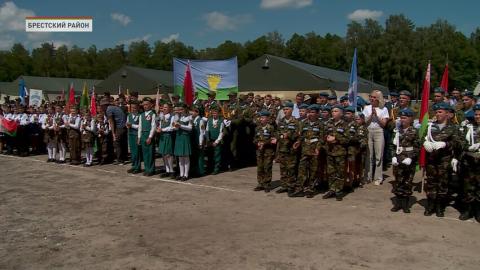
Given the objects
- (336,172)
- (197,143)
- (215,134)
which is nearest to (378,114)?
(336,172)

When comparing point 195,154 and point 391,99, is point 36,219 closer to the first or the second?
point 195,154

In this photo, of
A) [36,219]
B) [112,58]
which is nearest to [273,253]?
[36,219]

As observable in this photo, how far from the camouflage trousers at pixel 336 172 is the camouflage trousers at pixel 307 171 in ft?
1.11

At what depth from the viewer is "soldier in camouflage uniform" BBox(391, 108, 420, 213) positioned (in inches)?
282

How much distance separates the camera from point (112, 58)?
3905 inches

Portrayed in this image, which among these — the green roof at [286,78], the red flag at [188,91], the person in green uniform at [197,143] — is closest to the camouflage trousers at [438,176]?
the person in green uniform at [197,143]

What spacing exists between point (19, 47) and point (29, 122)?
331ft

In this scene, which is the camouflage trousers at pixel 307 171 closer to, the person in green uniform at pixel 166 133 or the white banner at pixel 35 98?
the person in green uniform at pixel 166 133

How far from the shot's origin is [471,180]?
6918mm

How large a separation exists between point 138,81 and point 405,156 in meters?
36.3

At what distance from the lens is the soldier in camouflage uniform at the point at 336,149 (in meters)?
8.20

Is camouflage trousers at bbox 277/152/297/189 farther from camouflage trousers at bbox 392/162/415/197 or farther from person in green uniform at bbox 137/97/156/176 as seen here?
person in green uniform at bbox 137/97/156/176

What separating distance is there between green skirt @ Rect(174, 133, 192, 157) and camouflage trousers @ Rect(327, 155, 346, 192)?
136 inches

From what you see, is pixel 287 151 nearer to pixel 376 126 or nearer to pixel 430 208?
pixel 376 126
